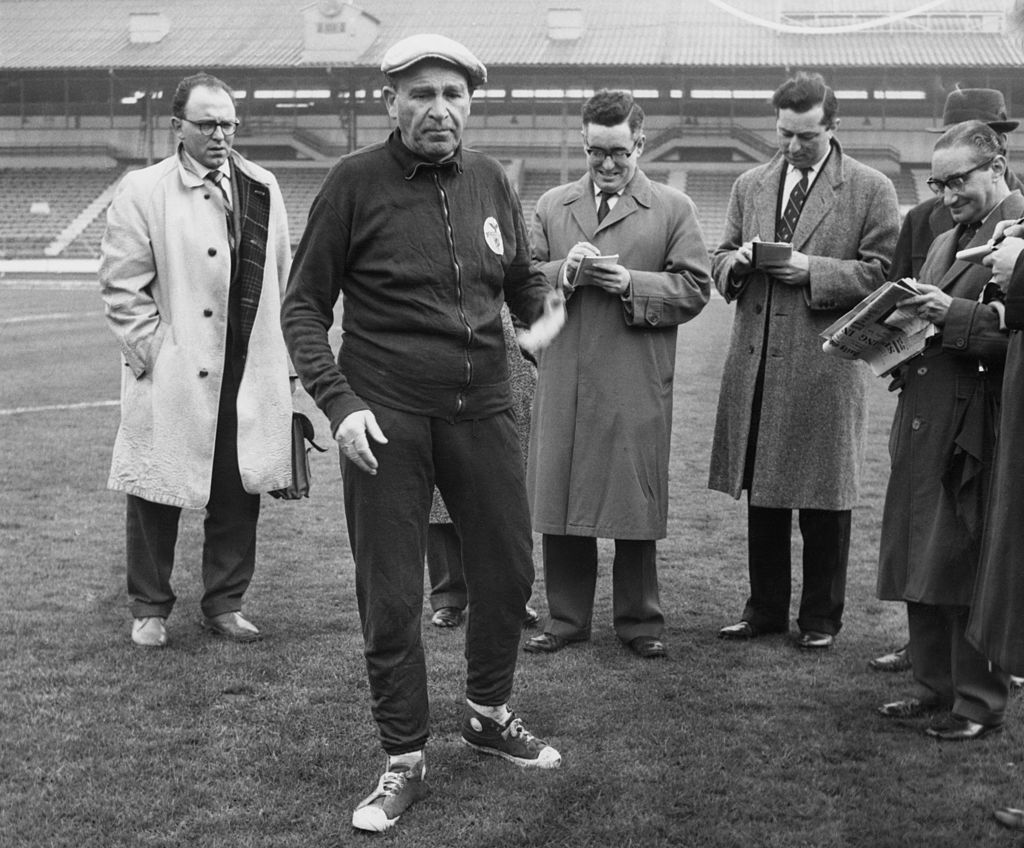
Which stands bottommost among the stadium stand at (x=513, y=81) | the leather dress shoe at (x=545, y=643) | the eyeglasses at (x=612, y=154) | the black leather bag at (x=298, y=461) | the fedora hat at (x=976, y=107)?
the leather dress shoe at (x=545, y=643)

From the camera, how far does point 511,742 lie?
380 cm

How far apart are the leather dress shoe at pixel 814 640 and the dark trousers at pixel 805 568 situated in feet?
0.07

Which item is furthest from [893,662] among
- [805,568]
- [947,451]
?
[947,451]

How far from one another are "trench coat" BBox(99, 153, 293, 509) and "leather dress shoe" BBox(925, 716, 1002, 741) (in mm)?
2398

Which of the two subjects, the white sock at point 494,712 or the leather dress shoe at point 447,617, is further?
the leather dress shoe at point 447,617

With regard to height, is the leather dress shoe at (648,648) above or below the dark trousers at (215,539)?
below

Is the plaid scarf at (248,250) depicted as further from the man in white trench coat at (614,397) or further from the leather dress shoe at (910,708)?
the leather dress shoe at (910,708)

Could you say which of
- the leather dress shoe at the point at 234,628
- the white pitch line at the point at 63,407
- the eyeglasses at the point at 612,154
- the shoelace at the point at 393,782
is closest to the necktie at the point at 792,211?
the eyeglasses at the point at 612,154

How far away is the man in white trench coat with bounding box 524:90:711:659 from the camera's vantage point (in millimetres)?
4852

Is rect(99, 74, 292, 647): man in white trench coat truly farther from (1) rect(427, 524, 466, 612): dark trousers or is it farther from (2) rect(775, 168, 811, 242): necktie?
(2) rect(775, 168, 811, 242): necktie

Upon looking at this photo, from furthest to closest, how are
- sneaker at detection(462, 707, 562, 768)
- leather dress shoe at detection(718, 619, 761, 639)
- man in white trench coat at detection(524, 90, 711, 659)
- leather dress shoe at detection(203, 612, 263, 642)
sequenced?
leather dress shoe at detection(718, 619, 761, 639) → leather dress shoe at detection(203, 612, 263, 642) → man in white trench coat at detection(524, 90, 711, 659) → sneaker at detection(462, 707, 562, 768)

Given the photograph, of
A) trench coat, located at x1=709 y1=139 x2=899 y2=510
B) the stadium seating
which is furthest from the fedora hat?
the stadium seating

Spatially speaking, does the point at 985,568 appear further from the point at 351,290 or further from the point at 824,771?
the point at 351,290

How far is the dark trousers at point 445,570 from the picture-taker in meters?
5.34
